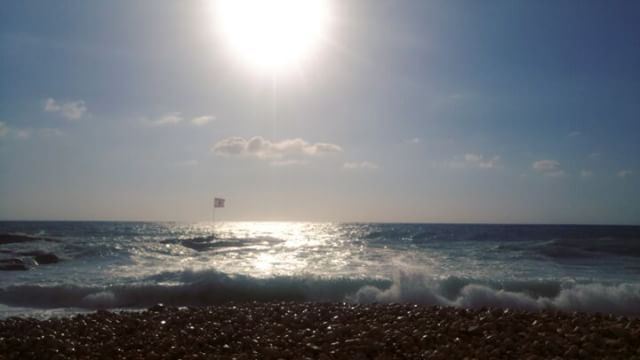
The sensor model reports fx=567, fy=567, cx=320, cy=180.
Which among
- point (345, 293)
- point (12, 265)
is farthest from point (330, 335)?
point (12, 265)

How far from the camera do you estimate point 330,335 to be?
27.6ft

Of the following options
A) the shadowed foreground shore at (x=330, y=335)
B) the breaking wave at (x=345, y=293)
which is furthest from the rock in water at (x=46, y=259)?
the shadowed foreground shore at (x=330, y=335)

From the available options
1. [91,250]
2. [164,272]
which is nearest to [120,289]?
[164,272]

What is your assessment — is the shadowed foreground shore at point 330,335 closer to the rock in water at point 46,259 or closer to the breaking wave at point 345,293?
the breaking wave at point 345,293

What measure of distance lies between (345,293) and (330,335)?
8.00 metres

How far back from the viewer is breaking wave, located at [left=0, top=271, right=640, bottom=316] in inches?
580

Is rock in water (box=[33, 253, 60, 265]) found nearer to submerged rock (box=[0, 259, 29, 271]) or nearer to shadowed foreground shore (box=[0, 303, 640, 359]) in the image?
submerged rock (box=[0, 259, 29, 271])

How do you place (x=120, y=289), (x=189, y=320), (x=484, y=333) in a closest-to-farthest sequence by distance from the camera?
(x=484, y=333) → (x=189, y=320) → (x=120, y=289)

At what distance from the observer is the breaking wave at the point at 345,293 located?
1473 cm

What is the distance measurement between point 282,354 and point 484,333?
2.93 meters

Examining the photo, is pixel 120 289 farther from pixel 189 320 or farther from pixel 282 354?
pixel 282 354

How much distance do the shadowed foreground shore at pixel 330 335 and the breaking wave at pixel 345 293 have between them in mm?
4523

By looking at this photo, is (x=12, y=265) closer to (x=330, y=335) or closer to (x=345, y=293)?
(x=345, y=293)

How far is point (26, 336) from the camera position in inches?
357
